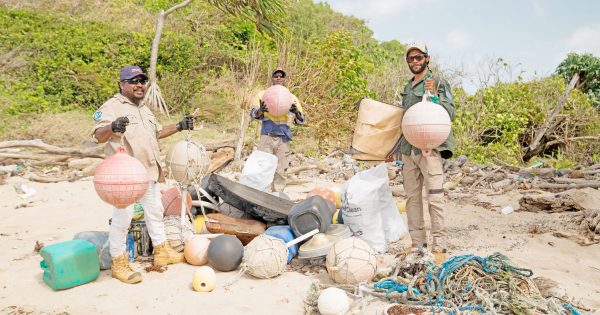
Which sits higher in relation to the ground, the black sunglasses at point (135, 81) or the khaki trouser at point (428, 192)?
the black sunglasses at point (135, 81)

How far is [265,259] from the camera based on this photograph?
4168 mm

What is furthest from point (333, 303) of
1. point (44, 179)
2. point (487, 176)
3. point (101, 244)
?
point (44, 179)

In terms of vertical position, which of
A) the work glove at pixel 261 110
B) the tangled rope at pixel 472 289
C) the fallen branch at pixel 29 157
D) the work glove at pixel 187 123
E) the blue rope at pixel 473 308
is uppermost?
the work glove at pixel 261 110

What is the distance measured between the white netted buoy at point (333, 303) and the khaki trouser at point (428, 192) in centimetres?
130

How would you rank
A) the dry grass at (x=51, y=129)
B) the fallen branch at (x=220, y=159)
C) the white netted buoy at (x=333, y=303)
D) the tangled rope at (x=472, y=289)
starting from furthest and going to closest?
the dry grass at (x=51, y=129) < the fallen branch at (x=220, y=159) < the white netted buoy at (x=333, y=303) < the tangled rope at (x=472, y=289)

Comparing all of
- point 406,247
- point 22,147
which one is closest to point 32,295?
point 406,247

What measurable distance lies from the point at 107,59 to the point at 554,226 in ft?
39.6

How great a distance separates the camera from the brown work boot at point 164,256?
14.7ft

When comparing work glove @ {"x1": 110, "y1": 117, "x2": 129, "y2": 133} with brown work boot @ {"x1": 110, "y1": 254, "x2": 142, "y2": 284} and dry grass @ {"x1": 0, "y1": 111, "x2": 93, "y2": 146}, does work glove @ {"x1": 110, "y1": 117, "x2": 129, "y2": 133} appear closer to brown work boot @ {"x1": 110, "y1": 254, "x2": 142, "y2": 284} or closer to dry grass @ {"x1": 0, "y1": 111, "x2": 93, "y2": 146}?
brown work boot @ {"x1": 110, "y1": 254, "x2": 142, "y2": 284}

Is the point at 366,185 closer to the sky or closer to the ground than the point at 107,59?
closer to the ground

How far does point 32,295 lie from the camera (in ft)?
12.9

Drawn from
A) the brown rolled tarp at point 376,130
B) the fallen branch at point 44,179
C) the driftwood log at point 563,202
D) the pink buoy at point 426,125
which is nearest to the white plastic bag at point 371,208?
the brown rolled tarp at point 376,130

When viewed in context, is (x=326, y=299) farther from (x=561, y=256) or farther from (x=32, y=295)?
(x=561, y=256)

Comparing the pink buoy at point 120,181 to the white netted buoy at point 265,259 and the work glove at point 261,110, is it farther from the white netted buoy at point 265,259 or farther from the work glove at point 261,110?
the work glove at point 261,110
